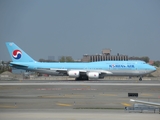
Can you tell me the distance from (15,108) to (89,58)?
16616 centimetres

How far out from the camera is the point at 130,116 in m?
21.4

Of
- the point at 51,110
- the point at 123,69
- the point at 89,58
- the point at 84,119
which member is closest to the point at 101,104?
the point at 51,110

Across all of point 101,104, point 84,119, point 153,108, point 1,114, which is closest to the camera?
point 84,119

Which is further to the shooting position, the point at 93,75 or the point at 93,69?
the point at 93,69

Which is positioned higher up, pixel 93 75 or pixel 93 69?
pixel 93 69

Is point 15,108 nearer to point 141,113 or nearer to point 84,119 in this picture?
point 84,119

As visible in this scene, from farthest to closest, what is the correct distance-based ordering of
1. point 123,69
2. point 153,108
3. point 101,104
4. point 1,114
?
point 123,69
point 101,104
point 153,108
point 1,114

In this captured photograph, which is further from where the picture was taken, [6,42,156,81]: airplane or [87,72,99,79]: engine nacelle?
[6,42,156,81]: airplane

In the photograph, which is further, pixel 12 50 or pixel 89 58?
pixel 89 58

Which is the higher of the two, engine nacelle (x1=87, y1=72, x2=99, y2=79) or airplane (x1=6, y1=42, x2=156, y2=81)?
airplane (x1=6, y1=42, x2=156, y2=81)

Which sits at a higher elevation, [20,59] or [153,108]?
[20,59]

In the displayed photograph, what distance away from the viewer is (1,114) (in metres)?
22.5

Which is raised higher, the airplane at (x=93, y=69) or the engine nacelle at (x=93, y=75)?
the airplane at (x=93, y=69)

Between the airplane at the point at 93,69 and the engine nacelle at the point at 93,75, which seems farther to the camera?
the airplane at the point at 93,69
